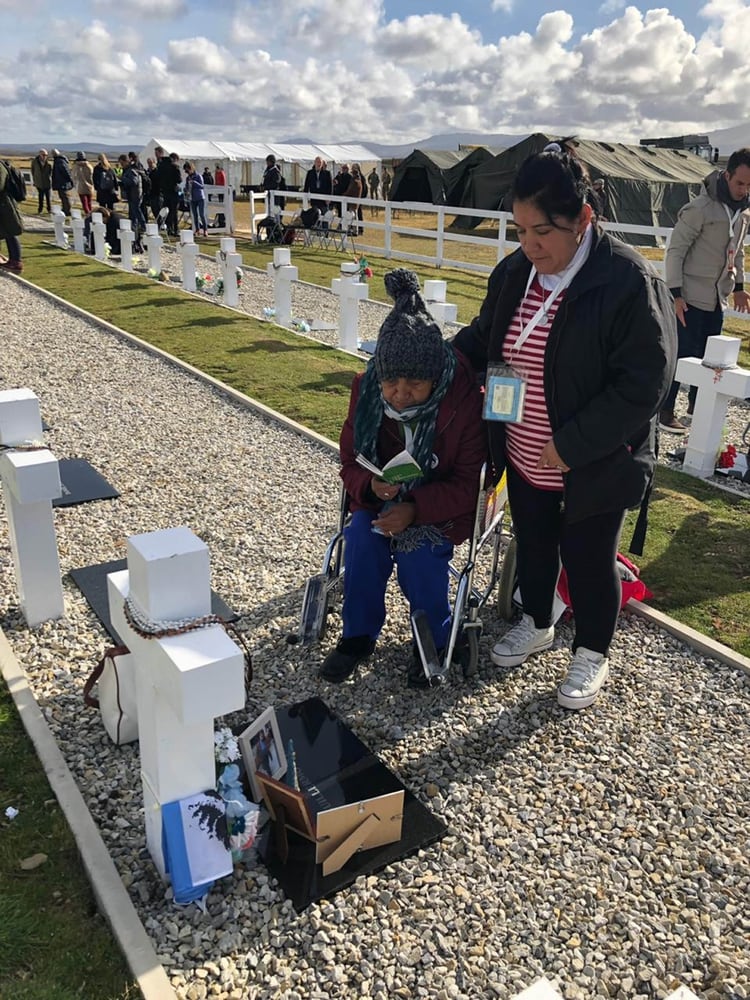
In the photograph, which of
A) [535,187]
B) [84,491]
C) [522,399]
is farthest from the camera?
[84,491]

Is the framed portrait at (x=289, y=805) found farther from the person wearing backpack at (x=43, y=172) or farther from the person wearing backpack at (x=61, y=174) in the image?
the person wearing backpack at (x=43, y=172)

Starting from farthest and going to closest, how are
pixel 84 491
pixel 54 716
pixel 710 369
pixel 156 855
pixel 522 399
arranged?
1. pixel 710 369
2. pixel 84 491
3. pixel 54 716
4. pixel 522 399
5. pixel 156 855

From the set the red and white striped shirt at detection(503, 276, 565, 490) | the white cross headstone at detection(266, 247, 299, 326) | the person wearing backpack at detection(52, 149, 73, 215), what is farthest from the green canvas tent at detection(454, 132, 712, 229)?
the red and white striped shirt at detection(503, 276, 565, 490)

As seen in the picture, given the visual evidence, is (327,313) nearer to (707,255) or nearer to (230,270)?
(230,270)

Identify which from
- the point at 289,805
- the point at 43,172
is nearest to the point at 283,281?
the point at 289,805

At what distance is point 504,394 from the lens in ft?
9.70

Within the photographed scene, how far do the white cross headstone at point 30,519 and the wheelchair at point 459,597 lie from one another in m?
1.13

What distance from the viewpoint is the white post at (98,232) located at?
15469mm

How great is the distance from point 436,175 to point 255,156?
9.06m

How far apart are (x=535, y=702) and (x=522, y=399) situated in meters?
1.24

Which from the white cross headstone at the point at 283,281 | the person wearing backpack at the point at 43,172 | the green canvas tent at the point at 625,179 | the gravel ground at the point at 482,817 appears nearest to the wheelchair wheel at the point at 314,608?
the gravel ground at the point at 482,817

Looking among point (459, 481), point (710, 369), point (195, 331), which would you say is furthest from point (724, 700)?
point (195, 331)

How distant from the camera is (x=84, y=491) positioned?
5258 millimetres

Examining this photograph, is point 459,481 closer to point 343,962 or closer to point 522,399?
point 522,399
